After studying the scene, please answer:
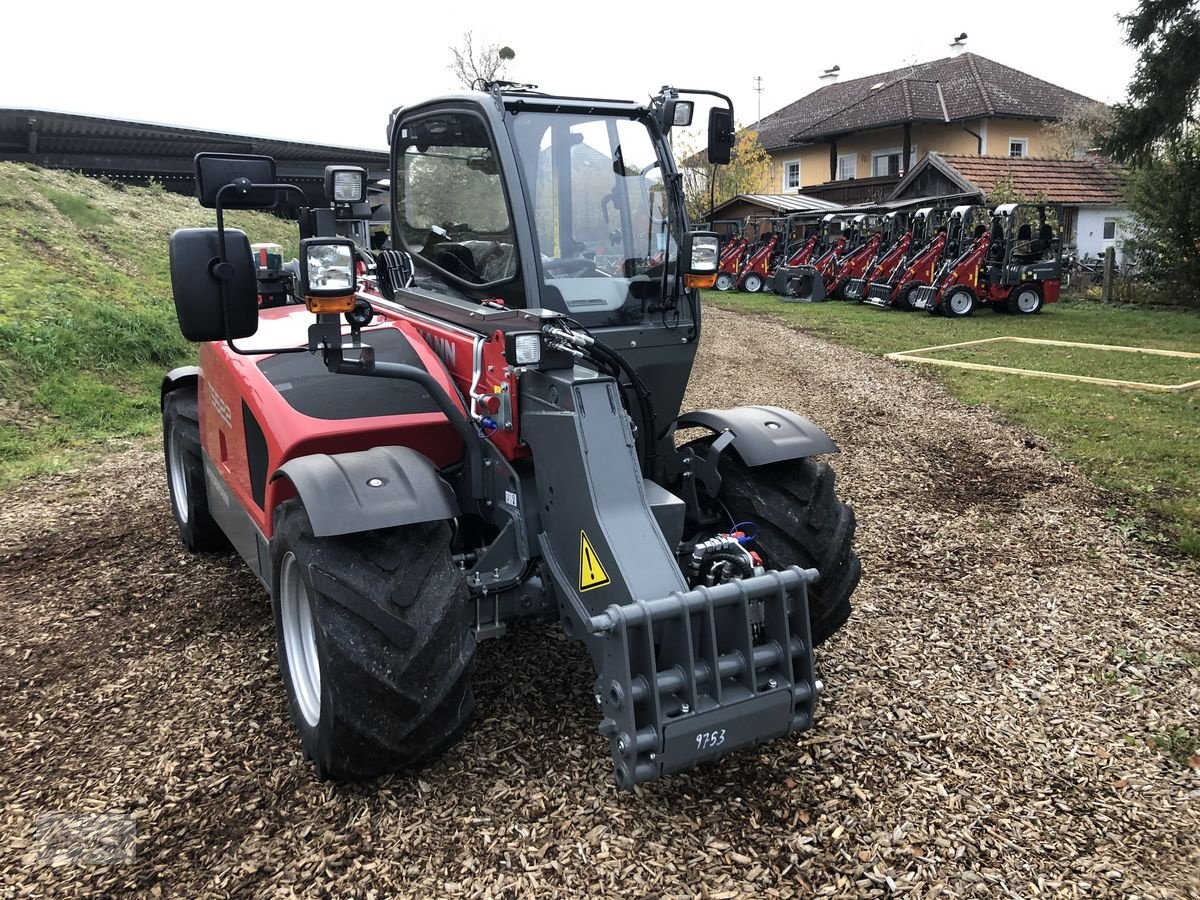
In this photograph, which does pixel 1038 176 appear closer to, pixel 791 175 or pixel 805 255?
pixel 805 255

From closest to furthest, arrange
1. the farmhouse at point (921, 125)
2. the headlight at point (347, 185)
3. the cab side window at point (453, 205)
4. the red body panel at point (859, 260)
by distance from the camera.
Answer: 1. the cab side window at point (453, 205)
2. the headlight at point (347, 185)
3. the red body panel at point (859, 260)
4. the farmhouse at point (921, 125)

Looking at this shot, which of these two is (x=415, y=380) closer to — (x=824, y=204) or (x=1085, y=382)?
(x=1085, y=382)

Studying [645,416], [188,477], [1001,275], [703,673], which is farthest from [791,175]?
[703,673]

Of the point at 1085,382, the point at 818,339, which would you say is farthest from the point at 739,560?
the point at 818,339

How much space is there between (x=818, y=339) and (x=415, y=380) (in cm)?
1220

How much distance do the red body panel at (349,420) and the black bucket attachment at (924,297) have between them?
15468mm

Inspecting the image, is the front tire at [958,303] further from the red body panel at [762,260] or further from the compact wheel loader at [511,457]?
the compact wheel loader at [511,457]

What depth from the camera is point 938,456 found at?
716cm

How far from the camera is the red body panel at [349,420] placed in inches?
129

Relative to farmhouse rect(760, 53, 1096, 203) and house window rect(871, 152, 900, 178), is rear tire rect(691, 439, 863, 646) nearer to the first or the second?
farmhouse rect(760, 53, 1096, 203)

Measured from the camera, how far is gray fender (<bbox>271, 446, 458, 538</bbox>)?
2.79m

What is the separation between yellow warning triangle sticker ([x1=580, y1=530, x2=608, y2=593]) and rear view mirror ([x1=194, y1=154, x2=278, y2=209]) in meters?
1.67

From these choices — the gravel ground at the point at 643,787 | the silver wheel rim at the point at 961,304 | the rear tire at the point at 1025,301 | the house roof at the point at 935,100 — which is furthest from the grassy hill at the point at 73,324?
the house roof at the point at 935,100

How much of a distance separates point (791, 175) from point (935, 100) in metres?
6.96
